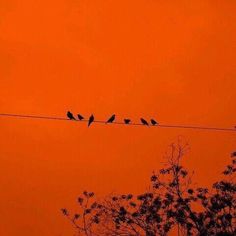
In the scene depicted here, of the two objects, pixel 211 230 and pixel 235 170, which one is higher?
pixel 235 170

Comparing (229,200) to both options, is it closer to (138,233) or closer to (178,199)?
(178,199)

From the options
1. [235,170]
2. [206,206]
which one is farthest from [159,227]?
[235,170]

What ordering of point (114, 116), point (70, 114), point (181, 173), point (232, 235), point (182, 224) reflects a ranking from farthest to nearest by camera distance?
point (181, 173), point (182, 224), point (232, 235), point (114, 116), point (70, 114)

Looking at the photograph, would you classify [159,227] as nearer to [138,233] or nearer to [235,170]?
[138,233]

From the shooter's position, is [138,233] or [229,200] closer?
[229,200]

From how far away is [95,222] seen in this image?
13.7 meters

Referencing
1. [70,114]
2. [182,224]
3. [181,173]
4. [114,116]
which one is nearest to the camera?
[70,114]

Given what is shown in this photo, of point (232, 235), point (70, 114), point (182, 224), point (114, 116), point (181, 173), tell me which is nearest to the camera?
point (70, 114)

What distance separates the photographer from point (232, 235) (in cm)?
1170

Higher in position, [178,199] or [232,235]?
[178,199]

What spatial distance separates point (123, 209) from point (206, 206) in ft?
7.76

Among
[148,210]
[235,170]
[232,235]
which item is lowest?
[232,235]

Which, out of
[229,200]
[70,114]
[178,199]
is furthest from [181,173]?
[70,114]

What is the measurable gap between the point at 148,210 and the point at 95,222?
1.58 metres
